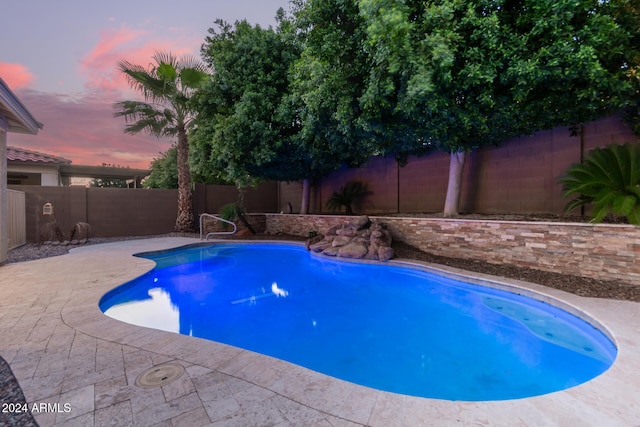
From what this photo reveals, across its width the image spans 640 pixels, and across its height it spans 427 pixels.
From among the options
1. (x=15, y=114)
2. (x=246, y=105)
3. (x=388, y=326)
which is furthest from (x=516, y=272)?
(x=15, y=114)

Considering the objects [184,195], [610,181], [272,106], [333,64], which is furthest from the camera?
[184,195]

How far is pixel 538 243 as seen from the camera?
545 centimetres

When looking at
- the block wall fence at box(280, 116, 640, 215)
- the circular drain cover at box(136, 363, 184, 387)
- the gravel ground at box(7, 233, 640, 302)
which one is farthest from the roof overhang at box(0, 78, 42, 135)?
the block wall fence at box(280, 116, 640, 215)

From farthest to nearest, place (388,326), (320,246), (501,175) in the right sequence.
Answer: (320,246)
(501,175)
(388,326)

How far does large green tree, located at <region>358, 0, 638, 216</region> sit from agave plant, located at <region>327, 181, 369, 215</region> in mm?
6032

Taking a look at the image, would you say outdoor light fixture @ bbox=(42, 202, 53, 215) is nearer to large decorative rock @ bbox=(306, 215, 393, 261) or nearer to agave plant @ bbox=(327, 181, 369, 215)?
large decorative rock @ bbox=(306, 215, 393, 261)

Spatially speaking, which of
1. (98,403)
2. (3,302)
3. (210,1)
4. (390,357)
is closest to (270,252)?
(3,302)

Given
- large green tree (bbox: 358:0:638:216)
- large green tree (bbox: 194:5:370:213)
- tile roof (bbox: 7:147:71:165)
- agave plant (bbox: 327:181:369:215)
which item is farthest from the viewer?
tile roof (bbox: 7:147:71:165)

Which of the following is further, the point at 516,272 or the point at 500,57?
the point at 516,272

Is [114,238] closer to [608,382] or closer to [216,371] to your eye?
[216,371]

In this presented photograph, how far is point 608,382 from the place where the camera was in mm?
2160

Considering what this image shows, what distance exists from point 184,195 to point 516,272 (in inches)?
457

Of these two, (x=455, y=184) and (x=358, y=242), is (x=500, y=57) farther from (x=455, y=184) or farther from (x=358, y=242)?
(x=358, y=242)

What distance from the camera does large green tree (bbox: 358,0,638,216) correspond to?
4375 millimetres
